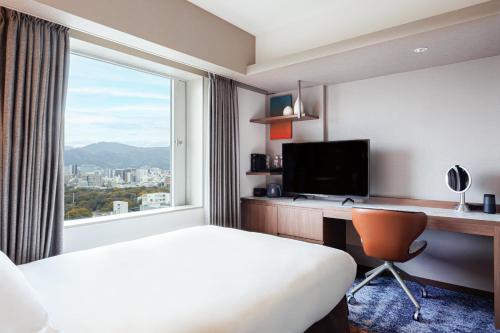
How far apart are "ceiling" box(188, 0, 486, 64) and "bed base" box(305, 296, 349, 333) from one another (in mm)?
2242

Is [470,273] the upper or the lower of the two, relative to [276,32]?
lower

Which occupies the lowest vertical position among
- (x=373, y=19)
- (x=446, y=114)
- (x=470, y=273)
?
(x=470, y=273)

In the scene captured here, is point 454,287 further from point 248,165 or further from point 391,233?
point 248,165

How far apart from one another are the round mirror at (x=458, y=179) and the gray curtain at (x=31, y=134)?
3233 millimetres

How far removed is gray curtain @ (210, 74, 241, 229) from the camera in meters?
3.31

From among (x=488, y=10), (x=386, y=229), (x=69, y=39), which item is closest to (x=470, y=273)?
(x=386, y=229)

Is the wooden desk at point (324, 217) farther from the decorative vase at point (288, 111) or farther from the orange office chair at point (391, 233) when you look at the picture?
the decorative vase at point (288, 111)

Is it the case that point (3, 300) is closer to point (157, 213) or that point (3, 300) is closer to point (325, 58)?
point (157, 213)

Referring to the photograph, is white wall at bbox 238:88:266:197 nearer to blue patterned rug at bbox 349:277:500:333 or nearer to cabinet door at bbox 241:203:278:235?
cabinet door at bbox 241:203:278:235

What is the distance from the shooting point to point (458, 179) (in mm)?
2611

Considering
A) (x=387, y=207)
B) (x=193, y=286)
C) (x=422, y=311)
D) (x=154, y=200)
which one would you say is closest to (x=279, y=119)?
(x=387, y=207)

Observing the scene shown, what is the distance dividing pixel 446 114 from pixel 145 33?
2.86 m

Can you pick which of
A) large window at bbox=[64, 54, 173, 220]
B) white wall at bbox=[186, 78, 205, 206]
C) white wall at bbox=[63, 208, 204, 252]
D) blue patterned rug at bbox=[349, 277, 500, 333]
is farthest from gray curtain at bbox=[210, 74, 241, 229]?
blue patterned rug at bbox=[349, 277, 500, 333]

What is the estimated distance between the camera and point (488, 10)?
6.30 feet
